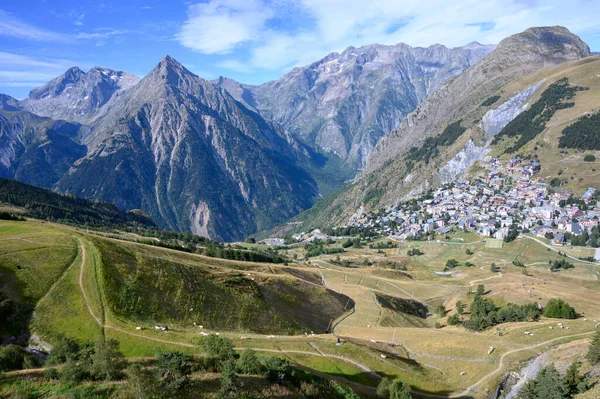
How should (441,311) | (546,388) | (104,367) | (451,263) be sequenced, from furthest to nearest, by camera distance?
(451,263), (441,311), (546,388), (104,367)

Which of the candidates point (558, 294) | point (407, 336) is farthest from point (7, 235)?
point (558, 294)

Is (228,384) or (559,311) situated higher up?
(228,384)

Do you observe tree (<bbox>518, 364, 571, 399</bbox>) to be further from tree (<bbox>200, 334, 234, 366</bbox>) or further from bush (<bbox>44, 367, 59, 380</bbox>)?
bush (<bbox>44, 367, 59, 380</bbox>)

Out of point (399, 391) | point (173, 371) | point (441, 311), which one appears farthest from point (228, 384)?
point (441, 311)

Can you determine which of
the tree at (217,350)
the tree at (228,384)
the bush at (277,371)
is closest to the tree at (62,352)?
the tree at (217,350)

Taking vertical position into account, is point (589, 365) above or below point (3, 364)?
below

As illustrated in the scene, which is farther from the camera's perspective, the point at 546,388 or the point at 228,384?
the point at 546,388

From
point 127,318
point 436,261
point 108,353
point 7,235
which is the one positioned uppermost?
point 7,235

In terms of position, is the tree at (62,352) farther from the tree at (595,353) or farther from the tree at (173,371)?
the tree at (595,353)

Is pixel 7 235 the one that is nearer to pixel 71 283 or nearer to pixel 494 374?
pixel 71 283

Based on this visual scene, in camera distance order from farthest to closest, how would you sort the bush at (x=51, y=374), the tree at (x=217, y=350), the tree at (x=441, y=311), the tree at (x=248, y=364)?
1. the tree at (x=441, y=311)
2. the tree at (x=217, y=350)
3. the tree at (x=248, y=364)
4. the bush at (x=51, y=374)

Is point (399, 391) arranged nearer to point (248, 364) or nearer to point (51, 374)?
point (248, 364)
